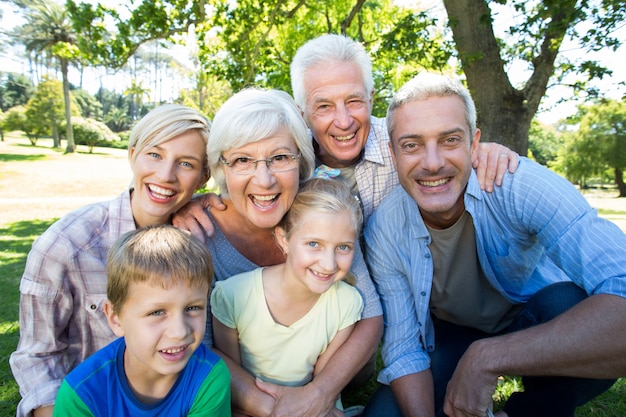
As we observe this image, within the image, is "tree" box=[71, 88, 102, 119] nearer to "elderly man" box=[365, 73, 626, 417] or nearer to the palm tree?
the palm tree

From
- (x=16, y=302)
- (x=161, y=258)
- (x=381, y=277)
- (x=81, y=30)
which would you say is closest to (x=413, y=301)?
(x=381, y=277)

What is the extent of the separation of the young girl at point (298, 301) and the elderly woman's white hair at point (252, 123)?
342 mm

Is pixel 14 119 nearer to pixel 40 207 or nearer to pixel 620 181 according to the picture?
pixel 40 207

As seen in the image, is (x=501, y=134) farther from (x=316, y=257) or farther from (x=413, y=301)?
(x=316, y=257)

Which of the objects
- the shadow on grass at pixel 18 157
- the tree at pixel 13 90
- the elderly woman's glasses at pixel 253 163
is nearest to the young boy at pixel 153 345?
the elderly woman's glasses at pixel 253 163

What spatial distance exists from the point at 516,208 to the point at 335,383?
142 centimetres

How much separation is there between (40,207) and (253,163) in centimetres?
1683

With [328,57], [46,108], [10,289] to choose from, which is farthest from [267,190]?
[46,108]

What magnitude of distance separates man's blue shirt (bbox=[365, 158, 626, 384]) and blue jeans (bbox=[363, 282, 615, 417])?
0.40 ft

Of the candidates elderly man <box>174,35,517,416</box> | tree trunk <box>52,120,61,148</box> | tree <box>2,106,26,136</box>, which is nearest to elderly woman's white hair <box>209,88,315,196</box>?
elderly man <box>174,35,517,416</box>

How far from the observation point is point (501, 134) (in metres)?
7.47

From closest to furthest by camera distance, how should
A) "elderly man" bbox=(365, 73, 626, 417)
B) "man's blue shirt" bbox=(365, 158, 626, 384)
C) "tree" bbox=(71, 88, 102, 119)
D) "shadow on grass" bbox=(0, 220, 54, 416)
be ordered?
"elderly man" bbox=(365, 73, 626, 417), "man's blue shirt" bbox=(365, 158, 626, 384), "shadow on grass" bbox=(0, 220, 54, 416), "tree" bbox=(71, 88, 102, 119)

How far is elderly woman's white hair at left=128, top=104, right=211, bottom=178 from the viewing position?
2512 millimetres

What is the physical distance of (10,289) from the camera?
6.46m
